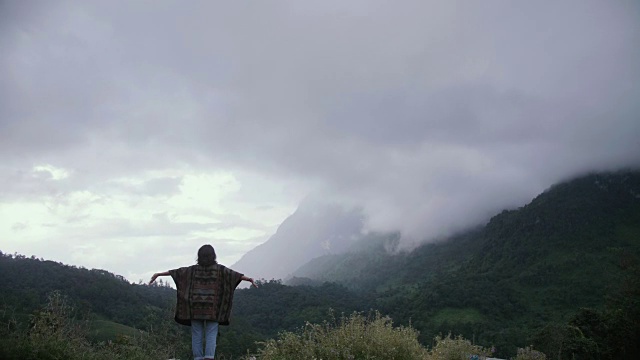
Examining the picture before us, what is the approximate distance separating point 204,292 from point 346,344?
8.31 feet

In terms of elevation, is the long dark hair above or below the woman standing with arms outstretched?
above

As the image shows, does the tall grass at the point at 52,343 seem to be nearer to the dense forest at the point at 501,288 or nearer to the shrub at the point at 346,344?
the shrub at the point at 346,344

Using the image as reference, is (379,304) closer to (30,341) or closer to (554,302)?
(554,302)

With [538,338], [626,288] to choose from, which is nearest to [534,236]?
[538,338]

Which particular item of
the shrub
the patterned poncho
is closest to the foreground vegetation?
the shrub

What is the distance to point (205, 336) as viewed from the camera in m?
6.13

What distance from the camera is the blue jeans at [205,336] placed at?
6105 mm

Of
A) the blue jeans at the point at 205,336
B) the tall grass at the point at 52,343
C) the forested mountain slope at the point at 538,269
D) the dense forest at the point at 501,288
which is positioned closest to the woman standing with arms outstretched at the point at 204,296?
the blue jeans at the point at 205,336

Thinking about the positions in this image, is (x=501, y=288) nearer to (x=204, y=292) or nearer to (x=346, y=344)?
(x=346, y=344)

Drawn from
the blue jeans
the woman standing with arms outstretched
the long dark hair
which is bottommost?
the blue jeans

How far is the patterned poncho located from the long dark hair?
0.06 m

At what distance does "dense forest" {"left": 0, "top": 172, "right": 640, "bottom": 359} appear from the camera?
7238cm

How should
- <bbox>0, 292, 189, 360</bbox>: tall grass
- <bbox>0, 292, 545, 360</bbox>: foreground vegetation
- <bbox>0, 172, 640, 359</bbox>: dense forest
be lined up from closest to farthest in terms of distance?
<bbox>0, 292, 189, 360</bbox>: tall grass → <bbox>0, 292, 545, 360</bbox>: foreground vegetation → <bbox>0, 172, 640, 359</bbox>: dense forest

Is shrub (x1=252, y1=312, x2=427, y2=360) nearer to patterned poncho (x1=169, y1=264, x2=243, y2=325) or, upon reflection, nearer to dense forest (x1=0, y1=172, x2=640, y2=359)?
patterned poncho (x1=169, y1=264, x2=243, y2=325)
